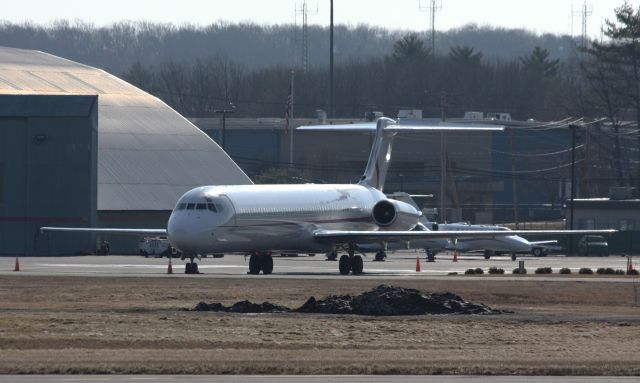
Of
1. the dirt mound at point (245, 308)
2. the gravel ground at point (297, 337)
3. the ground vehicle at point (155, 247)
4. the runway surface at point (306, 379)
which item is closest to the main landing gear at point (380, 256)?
the ground vehicle at point (155, 247)

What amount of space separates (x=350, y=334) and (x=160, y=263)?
124ft

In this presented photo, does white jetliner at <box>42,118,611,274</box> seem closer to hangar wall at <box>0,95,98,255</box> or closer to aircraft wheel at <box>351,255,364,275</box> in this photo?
aircraft wheel at <box>351,255,364,275</box>

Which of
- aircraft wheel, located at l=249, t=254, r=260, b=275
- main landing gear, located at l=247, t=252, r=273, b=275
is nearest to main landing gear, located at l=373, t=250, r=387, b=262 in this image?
main landing gear, located at l=247, t=252, r=273, b=275

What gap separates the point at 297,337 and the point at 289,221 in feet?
86.7

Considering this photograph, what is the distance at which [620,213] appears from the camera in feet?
322

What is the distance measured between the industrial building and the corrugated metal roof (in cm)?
8

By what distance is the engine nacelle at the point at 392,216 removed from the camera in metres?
57.9

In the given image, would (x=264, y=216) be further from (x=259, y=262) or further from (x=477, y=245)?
(x=477, y=245)

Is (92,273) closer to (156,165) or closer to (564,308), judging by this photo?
(564,308)

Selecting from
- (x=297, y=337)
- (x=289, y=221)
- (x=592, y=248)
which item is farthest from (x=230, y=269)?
(x=592, y=248)

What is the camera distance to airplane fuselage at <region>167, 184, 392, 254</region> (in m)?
50.8

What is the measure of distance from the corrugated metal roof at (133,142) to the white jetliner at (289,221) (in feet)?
87.1

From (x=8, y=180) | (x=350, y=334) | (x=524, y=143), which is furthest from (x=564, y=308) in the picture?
(x=524, y=143)

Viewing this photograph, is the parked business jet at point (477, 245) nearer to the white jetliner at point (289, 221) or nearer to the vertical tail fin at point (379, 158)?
the vertical tail fin at point (379, 158)
